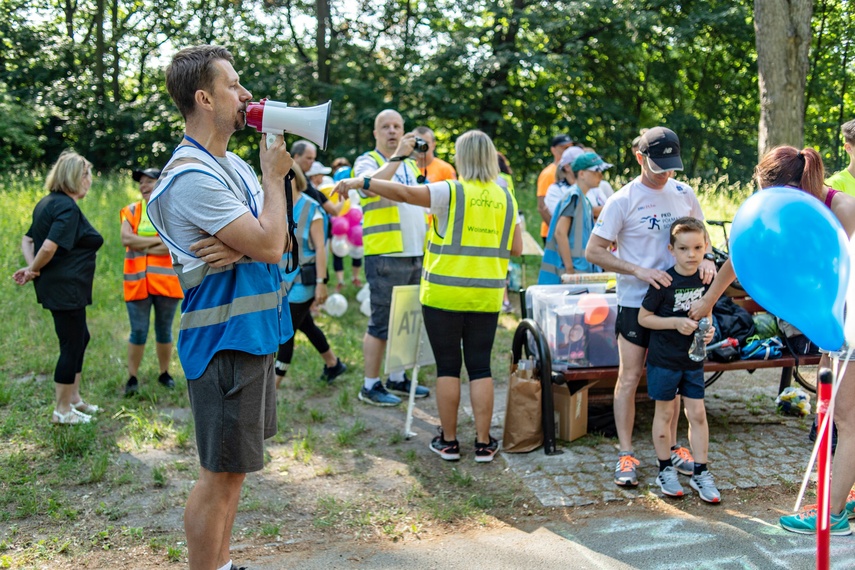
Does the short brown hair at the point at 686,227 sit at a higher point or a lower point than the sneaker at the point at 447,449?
higher

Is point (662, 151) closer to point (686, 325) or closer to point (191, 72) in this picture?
point (686, 325)

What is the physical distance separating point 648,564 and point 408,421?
2.18 metres

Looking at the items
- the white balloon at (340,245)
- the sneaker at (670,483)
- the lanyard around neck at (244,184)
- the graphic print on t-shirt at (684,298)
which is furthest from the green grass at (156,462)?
the white balloon at (340,245)

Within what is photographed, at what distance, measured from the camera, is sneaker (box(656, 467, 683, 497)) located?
170 inches

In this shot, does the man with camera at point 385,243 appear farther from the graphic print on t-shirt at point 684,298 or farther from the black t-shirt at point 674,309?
the graphic print on t-shirt at point 684,298

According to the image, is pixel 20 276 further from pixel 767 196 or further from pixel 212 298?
pixel 767 196

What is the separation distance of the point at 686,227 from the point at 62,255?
411cm

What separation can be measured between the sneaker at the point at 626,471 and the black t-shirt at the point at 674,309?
0.65 m

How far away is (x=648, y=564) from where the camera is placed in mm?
3596

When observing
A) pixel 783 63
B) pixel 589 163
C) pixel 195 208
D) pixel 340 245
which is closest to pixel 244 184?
pixel 195 208

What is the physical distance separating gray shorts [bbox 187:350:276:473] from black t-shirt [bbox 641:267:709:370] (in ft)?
7.74

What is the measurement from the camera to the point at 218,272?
279 centimetres

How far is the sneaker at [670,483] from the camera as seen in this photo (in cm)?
431

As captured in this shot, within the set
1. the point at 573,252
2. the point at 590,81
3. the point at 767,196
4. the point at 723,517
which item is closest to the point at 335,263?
the point at 573,252
